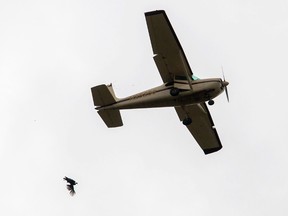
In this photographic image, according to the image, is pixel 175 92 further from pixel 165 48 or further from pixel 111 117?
pixel 111 117

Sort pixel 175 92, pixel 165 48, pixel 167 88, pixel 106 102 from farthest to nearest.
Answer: pixel 106 102
pixel 167 88
pixel 175 92
pixel 165 48

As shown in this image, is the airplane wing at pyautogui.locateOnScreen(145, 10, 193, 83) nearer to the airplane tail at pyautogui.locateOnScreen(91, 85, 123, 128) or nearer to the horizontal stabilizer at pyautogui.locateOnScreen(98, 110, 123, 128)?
the airplane tail at pyautogui.locateOnScreen(91, 85, 123, 128)

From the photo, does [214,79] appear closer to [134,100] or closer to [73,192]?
[134,100]

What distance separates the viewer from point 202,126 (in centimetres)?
3925

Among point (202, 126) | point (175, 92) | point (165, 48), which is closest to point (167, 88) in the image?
point (175, 92)

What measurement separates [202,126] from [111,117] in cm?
580

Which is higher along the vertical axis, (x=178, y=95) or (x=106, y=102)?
(x=106, y=102)

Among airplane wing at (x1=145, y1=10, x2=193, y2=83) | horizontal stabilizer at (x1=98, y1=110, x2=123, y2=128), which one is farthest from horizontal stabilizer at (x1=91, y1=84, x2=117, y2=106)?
airplane wing at (x1=145, y1=10, x2=193, y2=83)

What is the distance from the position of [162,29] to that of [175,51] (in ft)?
5.32

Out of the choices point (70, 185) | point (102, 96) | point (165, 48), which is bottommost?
point (70, 185)

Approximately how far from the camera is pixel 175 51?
34.5 m

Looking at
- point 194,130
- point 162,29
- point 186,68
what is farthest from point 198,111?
point 162,29

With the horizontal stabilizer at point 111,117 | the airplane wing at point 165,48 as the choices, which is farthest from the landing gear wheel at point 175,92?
the horizontal stabilizer at point 111,117

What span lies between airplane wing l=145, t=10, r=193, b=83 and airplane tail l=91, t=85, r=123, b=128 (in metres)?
3.35
